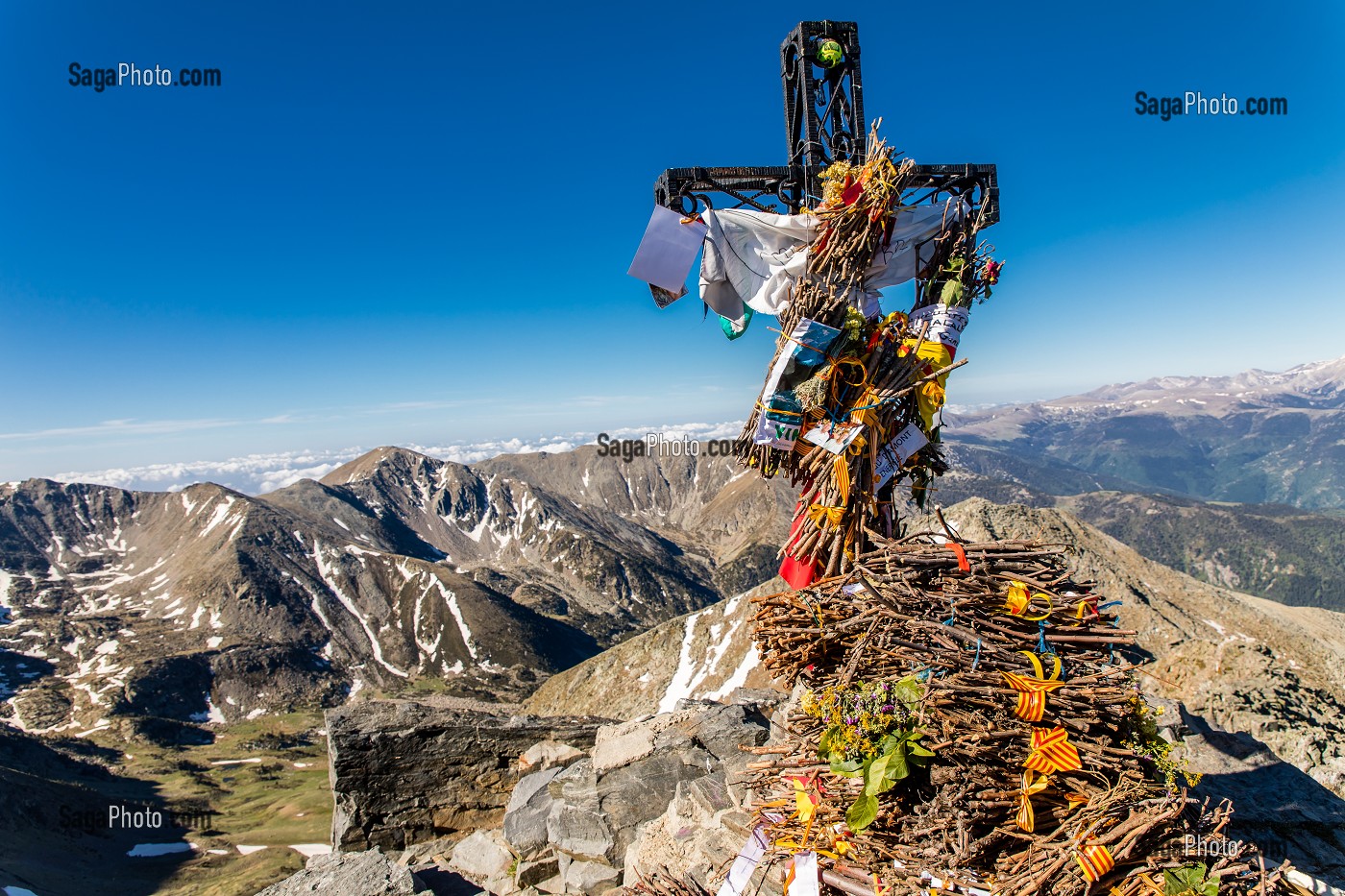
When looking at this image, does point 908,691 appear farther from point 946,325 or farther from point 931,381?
point 946,325

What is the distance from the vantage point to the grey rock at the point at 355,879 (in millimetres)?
9430

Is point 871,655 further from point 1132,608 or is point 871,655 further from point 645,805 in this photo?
point 1132,608

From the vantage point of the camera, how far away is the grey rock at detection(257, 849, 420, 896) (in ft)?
30.9

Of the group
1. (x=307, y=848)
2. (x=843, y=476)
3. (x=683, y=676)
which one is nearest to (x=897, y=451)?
(x=843, y=476)

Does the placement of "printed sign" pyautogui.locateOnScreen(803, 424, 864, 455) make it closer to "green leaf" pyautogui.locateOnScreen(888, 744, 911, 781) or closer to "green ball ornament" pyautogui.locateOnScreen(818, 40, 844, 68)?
"green leaf" pyautogui.locateOnScreen(888, 744, 911, 781)

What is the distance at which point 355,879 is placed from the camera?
31.6 feet

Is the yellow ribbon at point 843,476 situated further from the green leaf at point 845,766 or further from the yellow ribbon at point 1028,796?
the yellow ribbon at point 1028,796

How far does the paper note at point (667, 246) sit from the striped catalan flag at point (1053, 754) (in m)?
6.38

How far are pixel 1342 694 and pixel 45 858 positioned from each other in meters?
129

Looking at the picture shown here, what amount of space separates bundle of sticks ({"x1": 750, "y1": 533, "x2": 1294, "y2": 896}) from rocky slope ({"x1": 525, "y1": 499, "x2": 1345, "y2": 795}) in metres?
1.30

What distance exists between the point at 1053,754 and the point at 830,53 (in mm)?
8613

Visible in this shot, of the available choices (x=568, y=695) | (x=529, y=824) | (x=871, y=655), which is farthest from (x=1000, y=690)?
(x=568, y=695)

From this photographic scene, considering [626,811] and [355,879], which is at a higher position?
[355,879]

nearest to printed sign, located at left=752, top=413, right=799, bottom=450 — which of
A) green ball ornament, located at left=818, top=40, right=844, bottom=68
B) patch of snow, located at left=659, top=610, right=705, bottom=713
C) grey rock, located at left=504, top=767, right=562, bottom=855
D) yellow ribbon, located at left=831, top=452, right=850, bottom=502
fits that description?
yellow ribbon, located at left=831, top=452, right=850, bottom=502
